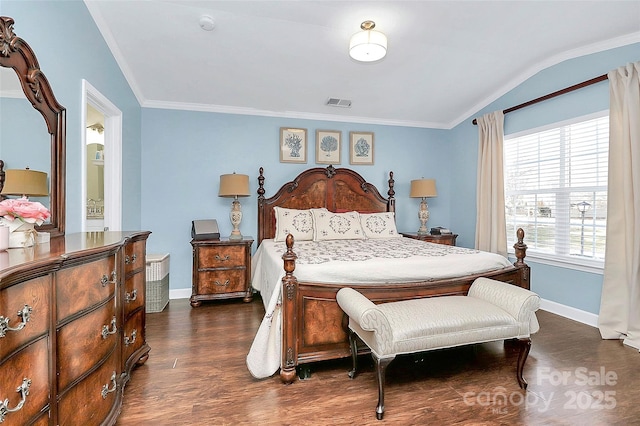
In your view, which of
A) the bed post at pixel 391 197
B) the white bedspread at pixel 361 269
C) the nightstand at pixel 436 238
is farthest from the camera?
the bed post at pixel 391 197

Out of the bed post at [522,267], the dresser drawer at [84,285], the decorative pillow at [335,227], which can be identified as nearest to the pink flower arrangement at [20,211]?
the dresser drawer at [84,285]

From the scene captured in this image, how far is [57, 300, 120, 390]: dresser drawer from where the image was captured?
3.84ft

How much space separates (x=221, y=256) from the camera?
3.67m

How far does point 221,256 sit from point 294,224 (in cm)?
93

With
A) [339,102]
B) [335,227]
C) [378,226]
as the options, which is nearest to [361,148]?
[339,102]

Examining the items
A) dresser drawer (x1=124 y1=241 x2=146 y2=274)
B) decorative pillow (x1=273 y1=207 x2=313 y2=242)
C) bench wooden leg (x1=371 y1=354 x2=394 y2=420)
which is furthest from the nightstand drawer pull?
bench wooden leg (x1=371 y1=354 x2=394 y2=420)

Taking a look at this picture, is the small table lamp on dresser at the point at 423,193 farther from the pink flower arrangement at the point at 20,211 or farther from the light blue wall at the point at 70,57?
the pink flower arrangement at the point at 20,211

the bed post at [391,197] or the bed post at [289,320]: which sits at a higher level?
the bed post at [391,197]

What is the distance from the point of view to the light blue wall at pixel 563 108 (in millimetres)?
3018

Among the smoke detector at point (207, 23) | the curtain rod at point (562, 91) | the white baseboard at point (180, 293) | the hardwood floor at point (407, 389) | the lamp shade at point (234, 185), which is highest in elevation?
the smoke detector at point (207, 23)

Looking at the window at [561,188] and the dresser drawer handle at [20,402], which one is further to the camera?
the window at [561,188]

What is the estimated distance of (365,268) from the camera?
2225 mm

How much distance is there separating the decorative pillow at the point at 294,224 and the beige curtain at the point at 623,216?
2921 mm

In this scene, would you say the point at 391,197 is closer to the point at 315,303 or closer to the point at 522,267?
the point at 522,267
